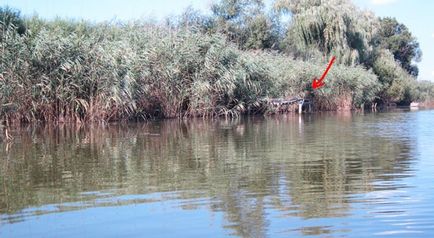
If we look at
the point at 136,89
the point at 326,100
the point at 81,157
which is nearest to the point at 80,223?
the point at 81,157

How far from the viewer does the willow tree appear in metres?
38.3

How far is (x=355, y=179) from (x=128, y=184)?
2.83 meters

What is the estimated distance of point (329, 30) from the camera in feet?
126

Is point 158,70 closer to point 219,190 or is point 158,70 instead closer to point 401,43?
point 219,190

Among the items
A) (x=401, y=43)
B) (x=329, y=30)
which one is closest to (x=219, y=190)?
(x=329, y=30)

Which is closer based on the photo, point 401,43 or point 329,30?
point 329,30

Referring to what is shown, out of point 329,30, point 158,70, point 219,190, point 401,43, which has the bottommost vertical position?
point 219,190

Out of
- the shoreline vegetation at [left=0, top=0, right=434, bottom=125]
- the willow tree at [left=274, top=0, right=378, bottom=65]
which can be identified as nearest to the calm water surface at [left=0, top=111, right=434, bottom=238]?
the shoreline vegetation at [left=0, top=0, right=434, bottom=125]

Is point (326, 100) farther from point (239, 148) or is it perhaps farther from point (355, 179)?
point (355, 179)

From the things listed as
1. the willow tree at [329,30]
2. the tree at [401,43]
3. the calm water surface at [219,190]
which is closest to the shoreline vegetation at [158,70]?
the willow tree at [329,30]

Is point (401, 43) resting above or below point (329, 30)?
above

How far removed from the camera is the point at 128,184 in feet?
22.8

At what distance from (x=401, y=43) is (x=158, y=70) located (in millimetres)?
56623

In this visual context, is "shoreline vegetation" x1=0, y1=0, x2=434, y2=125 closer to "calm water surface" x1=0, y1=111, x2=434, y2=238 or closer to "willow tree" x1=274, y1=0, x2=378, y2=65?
"willow tree" x1=274, y1=0, x2=378, y2=65
